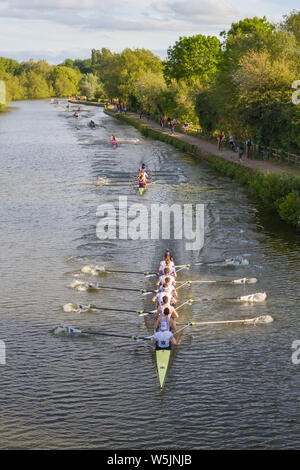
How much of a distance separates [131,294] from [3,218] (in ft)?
46.9

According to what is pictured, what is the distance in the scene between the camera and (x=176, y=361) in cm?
1731

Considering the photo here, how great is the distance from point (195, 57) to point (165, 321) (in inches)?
3032

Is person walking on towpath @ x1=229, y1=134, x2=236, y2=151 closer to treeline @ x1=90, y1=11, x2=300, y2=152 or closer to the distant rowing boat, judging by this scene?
treeline @ x1=90, y1=11, x2=300, y2=152

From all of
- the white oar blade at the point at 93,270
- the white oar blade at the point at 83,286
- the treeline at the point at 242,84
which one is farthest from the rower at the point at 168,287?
the treeline at the point at 242,84

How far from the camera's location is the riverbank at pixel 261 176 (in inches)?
1283

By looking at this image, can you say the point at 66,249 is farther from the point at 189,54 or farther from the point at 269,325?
the point at 189,54

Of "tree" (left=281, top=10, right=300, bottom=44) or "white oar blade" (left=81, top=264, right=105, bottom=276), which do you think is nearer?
"white oar blade" (left=81, top=264, right=105, bottom=276)

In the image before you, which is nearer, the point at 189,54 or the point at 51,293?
the point at 51,293

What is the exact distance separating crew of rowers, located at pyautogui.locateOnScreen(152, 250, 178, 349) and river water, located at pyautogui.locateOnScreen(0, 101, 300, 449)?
0.58m

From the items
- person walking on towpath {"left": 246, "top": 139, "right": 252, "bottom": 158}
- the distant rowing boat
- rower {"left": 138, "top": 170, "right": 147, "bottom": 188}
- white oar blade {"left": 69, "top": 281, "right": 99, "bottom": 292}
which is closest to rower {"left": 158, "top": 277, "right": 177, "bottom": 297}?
white oar blade {"left": 69, "top": 281, "right": 99, "bottom": 292}

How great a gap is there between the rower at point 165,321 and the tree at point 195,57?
7348 centimetres

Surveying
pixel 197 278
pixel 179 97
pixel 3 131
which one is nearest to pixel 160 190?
pixel 197 278

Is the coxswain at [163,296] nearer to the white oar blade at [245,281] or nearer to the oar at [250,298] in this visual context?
the oar at [250,298]

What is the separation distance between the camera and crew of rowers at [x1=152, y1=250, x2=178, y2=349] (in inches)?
696
